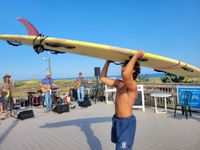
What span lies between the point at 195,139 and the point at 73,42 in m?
3.66

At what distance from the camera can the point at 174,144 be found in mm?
5285

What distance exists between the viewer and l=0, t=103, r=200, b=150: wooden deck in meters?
5.47

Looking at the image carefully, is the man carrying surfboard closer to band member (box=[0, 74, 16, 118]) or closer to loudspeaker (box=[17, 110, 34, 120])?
loudspeaker (box=[17, 110, 34, 120])

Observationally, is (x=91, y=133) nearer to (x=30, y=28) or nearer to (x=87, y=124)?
(x=87, y=124)

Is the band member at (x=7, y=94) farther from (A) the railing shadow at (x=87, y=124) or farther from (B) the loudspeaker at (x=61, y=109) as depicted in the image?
(A) the railing shadow at (x=87, y=124)

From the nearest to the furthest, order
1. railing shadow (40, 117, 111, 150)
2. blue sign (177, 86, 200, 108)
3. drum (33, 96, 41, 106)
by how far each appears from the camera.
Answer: railing shadow (40, 117, 111, 150), blue sign (177, 86, 200, 108), drum (33, 96, 41, 106)

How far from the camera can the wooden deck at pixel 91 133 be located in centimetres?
547

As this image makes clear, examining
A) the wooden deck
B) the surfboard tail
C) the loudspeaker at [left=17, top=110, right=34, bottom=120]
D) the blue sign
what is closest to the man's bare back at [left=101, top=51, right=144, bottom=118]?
the surfboard tail

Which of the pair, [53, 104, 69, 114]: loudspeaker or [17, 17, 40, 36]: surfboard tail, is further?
[53, 104, 69, 114]: loudspeaker

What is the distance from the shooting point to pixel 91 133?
259 inches

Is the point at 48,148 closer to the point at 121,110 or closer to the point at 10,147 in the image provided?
the point at 10,147


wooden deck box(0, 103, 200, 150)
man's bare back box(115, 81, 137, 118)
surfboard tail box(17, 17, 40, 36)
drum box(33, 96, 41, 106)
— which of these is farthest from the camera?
drum box(33, 96, 41, 106)

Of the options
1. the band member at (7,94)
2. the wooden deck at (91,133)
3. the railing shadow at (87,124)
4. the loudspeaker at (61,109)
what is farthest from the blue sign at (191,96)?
the band member at (7,94)

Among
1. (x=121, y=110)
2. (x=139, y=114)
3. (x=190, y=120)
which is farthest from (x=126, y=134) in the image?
(x=139, y=114)
